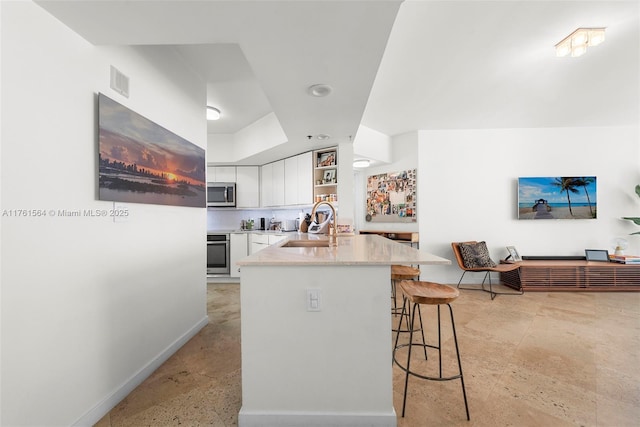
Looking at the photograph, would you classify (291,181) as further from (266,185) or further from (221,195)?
(221,195)

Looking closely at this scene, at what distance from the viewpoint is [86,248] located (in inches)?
58.9

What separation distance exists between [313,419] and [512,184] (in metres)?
4.74

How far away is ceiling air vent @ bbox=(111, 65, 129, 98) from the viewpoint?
5.52ft

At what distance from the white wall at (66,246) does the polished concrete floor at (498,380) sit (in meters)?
0.30

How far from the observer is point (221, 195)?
5098mm

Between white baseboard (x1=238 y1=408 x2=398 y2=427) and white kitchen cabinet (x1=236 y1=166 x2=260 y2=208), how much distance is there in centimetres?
405

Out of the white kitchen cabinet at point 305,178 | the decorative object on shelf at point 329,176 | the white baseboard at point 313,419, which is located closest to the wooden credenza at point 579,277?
the decorative object on shelf at point 329,176

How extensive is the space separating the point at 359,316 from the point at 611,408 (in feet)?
5.34

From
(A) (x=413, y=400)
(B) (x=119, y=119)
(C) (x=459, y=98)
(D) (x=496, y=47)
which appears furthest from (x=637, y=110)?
(B) (x=119, y=119)

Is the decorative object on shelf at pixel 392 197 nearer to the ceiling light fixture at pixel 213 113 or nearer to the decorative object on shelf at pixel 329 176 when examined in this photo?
the decorative object on shelf at pixel 329 176

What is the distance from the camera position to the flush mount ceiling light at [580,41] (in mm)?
2146

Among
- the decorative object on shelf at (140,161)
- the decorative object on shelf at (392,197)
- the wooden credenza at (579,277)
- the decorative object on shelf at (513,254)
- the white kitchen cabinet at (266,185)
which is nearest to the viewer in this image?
the decorative object on shelf at (140,161)

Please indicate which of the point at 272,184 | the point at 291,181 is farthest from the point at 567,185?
the point at 272,184

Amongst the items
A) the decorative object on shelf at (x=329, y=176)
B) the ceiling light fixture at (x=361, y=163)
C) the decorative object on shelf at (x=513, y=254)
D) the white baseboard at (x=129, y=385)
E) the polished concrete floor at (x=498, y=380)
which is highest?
the ceiling light fixture at (x=361, y=163)
